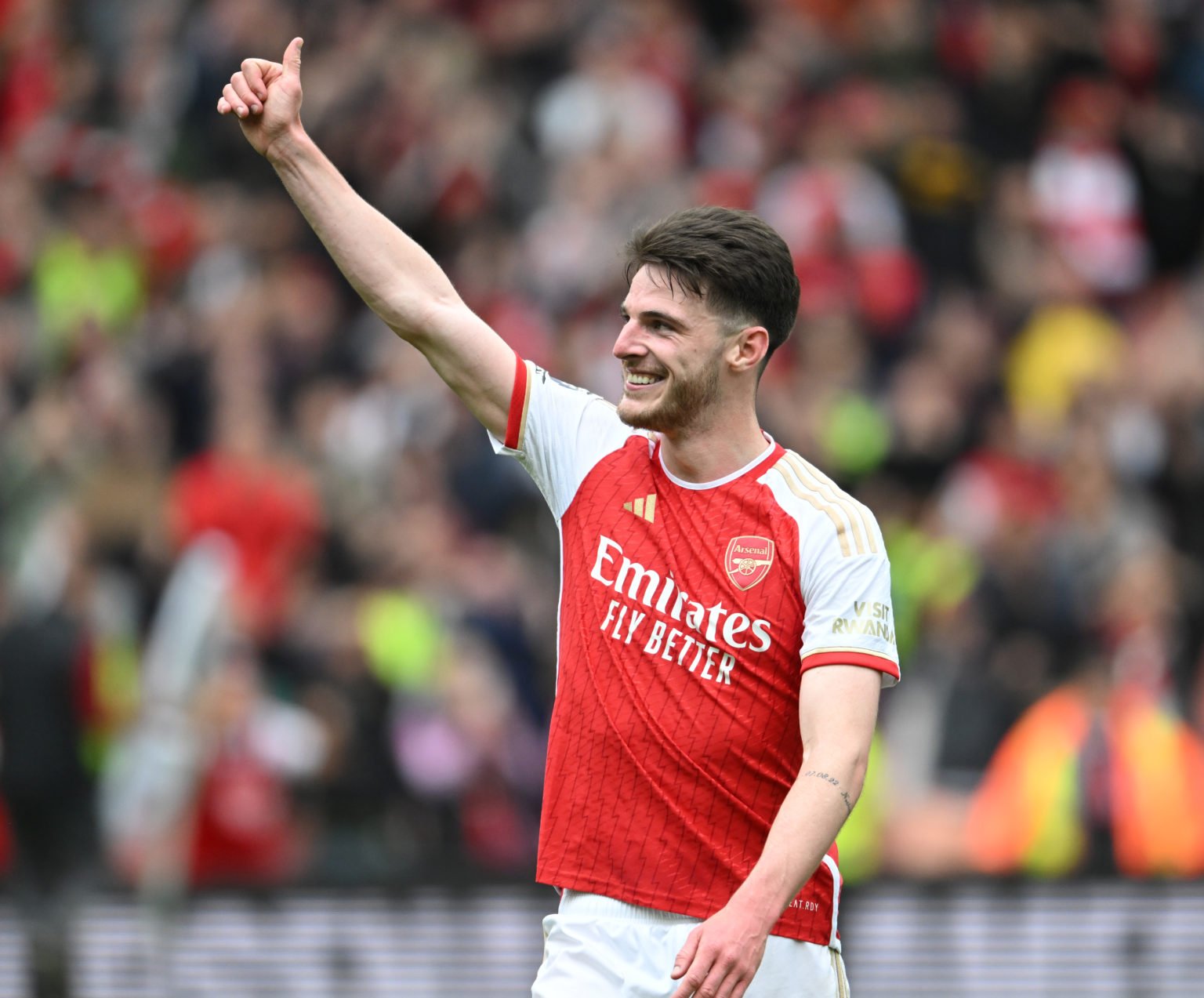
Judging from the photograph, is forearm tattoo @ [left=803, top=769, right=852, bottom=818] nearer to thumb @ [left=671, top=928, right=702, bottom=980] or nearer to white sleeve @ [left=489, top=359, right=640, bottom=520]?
thumb @ [left=671, top=928, right=702, bottom=980]

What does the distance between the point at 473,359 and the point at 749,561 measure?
2.81 feet

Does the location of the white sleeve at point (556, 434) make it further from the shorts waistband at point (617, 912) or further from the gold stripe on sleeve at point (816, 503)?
the shorts waistband at point (617, 912)

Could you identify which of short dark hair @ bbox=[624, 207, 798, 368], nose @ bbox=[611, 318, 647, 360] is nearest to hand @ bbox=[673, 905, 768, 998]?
nose @ bbox=[611, 318, 647, 360]

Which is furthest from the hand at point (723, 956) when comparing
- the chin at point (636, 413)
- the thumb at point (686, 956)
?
the chin at point (636, 413)

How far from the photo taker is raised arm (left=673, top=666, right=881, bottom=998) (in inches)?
168

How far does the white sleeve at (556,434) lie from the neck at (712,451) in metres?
0.22

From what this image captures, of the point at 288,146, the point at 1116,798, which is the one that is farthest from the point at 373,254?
the point at 1116,798

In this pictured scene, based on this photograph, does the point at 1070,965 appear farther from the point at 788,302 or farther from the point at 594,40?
the point at 594,40

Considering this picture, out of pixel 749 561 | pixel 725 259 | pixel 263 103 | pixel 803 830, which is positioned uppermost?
pixel 263 103

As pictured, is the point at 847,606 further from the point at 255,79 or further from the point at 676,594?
the point at 255,79

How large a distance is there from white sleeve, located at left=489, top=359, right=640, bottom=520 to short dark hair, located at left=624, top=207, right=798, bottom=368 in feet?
1.37

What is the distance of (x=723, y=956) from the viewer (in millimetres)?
4262

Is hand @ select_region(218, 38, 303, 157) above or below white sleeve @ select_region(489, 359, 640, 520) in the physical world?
above

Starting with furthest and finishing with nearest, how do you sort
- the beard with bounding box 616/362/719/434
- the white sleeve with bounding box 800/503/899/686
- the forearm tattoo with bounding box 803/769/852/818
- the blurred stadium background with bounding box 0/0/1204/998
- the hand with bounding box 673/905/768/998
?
1. the blurred stadium background with bounding box 0/0/1204/998
2. the beard with bounding box 616/362/719/434
3. the white sleeve with bounding box 800/503/899/686
4. the forearm tattoo with bounding box 803/769/852/818
5. the hand with bounding box 673/905/768/998
